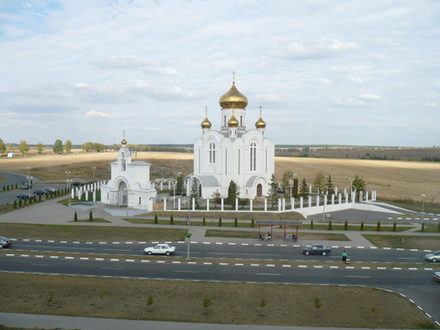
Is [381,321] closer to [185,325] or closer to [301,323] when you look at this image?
[301,323]

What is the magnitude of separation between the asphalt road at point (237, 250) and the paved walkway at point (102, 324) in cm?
1277

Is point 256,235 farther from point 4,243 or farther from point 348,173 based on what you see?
point 348,173

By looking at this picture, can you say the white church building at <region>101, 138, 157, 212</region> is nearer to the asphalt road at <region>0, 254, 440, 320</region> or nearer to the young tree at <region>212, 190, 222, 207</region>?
the young tree at <region>212, 190, 222, 207</region>

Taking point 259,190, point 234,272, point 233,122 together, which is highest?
point 233,122

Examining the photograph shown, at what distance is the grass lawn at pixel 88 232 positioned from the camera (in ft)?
121

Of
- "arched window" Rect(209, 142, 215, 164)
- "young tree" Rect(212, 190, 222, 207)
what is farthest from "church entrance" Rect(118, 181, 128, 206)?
"arched window" Rect(209, 142, 215, 164)

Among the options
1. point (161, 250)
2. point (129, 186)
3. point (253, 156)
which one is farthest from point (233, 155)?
point (161, 250)

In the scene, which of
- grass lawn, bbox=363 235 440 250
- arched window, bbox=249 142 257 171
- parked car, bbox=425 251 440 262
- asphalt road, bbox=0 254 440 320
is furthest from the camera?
arched window, bbox=249 142 257 171

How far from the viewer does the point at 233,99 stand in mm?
60781

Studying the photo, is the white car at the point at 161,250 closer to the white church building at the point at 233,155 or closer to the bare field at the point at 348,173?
the white church building at the point at 233,155

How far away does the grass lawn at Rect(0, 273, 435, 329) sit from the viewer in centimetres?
1905

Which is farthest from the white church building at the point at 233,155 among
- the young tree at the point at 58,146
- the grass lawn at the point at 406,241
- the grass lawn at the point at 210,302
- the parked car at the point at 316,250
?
the young tree at the point at 58,146

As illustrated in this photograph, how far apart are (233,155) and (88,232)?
24678 mm

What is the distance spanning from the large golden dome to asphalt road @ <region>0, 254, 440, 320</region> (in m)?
36.6
